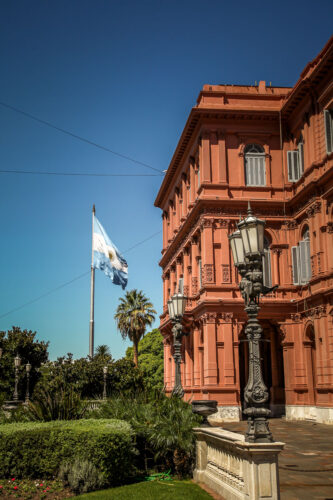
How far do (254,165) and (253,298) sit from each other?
866 inches

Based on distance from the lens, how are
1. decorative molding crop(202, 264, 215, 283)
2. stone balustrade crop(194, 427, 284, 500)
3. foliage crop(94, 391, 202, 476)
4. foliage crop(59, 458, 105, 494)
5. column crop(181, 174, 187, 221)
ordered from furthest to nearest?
column crop(181, 174, 187, 221)
decorative molding crop(202, 264, 215, 283)
foliage crop(94, 391, 202, 476)
foliage crop(59, 458, 105, 494)
stone balustrade crop(194, 427, 284, 500)

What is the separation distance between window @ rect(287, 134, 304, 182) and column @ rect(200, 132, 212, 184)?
4.22 metres

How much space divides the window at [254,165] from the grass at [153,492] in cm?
2181

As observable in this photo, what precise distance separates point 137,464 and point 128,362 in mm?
28856

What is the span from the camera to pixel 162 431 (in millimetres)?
12031

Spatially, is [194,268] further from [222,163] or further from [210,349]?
[222,163]

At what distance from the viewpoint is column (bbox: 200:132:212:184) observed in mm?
29750

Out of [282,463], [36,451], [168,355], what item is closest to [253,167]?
[168,355]

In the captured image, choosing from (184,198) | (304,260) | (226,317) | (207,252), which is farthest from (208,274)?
(184,198)

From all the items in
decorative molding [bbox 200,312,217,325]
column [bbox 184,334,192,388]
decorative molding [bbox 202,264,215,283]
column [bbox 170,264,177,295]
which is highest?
column [bbox 170,264,177,295]

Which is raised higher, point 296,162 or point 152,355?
point 296,162

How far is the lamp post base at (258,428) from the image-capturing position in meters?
8.26

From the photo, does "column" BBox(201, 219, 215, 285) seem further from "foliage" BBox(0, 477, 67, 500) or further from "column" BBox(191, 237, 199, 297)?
"foliage" BBox(0, 477, 67, 500)

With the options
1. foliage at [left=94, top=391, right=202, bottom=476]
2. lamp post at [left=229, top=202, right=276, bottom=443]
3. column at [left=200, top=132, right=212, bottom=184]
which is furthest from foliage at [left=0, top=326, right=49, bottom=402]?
lamp post at [left=229, top=202, right=276, bottom=443]
